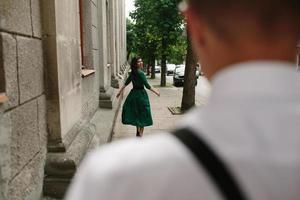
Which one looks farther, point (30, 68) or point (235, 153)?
point (30, 68)

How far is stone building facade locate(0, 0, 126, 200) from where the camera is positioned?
136 inches

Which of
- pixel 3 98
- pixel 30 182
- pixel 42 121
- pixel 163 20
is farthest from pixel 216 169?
pixel 163 20

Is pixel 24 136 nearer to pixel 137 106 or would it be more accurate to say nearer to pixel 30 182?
pixel 30 182

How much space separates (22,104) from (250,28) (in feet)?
10.3

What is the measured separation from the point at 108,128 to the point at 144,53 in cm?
2411

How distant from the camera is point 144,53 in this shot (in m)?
32.3

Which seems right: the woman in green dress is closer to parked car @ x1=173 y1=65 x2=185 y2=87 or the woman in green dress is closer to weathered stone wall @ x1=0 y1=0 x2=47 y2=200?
weathered stone wall @ x1=0 y1=0 x2=47 y2=200

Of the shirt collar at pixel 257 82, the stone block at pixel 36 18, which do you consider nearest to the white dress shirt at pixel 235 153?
the shirt collar at pixel 257 82

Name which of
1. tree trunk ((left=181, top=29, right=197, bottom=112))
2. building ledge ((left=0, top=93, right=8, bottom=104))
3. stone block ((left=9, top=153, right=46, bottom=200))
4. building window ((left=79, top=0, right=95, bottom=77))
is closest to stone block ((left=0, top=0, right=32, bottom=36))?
building ledge ((left=0, top=93, right=8, bottom=104))

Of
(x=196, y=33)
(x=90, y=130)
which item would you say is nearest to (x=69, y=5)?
(x=90, y=130)

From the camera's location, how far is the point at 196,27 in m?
1.04

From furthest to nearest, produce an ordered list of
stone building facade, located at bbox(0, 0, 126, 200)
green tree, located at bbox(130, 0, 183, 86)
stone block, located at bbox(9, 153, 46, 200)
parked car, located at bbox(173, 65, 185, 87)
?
parked car, located at bbox(173, 65, 185, 87)
green tree, located at bbox(130, 0, 183, 86)
stone block, located at bbox(9, 153, 46, 200)
stone building facade, located at bbox(0, 0, 126, 200)

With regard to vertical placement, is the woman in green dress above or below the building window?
below

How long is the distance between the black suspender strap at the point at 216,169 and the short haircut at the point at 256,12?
0.24m
